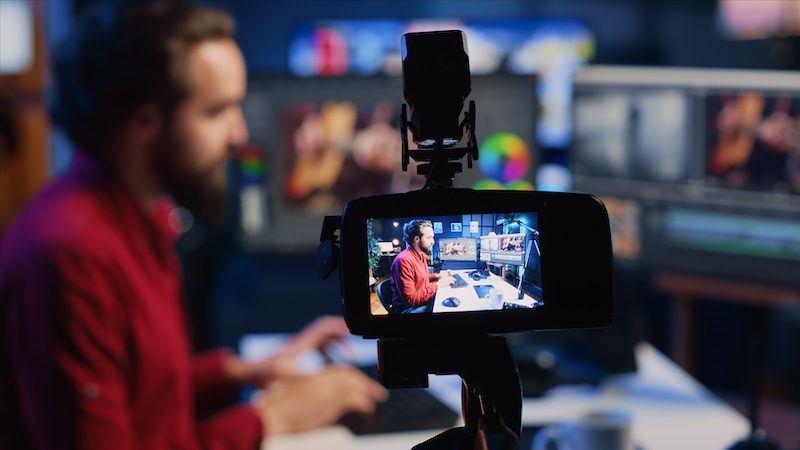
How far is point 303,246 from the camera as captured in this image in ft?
5.99

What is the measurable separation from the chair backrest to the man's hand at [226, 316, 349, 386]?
2.96 ft

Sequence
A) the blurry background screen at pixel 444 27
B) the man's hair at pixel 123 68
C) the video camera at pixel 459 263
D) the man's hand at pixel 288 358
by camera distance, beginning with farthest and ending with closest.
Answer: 1. the blurry background screen at pixel 444 27
2. the man's hand at pixel 288 358
3. the man's hair at pixel 123 68
4. the video camera at pixel 459 263

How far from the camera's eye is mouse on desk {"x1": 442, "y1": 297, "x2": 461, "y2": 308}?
714 mm

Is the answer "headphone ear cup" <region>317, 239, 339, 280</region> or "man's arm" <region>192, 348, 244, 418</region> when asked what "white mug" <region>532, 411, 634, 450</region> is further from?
"man's arm" <region>192, 348, 244, 418</region>

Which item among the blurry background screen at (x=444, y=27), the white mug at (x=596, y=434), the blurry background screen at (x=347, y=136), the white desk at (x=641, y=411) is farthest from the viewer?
the blurry background screen at (x=444, y=27)

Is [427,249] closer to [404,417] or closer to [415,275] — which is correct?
[415,275]

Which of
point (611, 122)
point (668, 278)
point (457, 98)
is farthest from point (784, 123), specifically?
point (668, 278)

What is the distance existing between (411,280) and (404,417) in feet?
2.28

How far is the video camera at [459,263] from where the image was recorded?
0.69 meters

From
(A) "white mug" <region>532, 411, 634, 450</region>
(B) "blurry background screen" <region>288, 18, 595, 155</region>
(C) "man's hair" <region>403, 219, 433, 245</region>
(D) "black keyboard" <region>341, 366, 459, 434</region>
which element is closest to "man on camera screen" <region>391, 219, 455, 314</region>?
(C) "man's hair" <region>403, 219, 433, 245</region>

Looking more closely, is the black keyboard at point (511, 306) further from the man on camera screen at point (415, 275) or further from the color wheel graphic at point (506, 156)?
the color wheel graphic at point (506, 156)

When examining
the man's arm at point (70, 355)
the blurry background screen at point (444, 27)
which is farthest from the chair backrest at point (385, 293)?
the blurry background screen at point (444, 27)

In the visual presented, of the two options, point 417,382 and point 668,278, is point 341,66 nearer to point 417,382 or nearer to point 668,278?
point 668,278

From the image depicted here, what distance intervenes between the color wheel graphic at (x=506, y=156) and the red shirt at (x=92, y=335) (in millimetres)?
656
